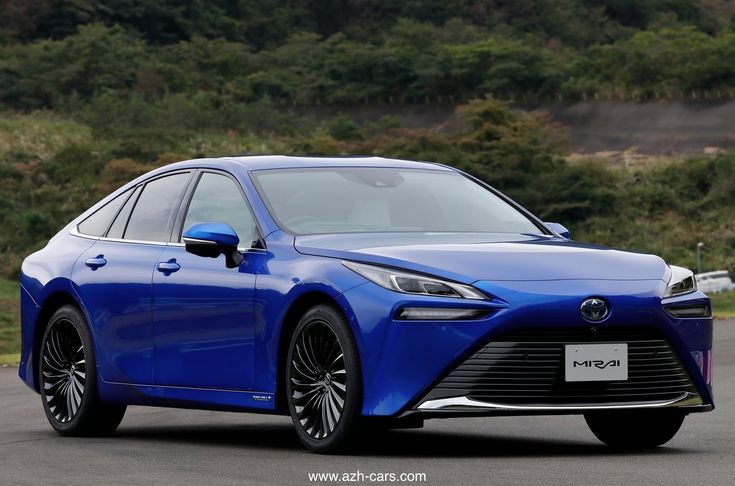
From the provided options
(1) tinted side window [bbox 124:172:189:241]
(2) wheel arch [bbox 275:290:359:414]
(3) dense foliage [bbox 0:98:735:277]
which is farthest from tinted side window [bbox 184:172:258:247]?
(3) dense foliage [bbox 0:98:735:277]

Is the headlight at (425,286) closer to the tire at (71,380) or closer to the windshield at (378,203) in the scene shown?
the windshield at (378,203)

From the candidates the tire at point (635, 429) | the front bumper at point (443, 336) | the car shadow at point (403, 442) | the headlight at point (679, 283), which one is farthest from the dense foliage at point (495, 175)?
the front bumper at point (443, 336)

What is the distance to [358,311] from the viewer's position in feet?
28.6

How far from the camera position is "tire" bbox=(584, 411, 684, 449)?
379 inches

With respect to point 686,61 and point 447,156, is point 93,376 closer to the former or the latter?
point 447,156

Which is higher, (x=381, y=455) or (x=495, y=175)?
(x=381, y=455)

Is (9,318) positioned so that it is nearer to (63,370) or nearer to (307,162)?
(63,370)

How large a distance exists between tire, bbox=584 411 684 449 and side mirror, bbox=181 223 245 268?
203 cm

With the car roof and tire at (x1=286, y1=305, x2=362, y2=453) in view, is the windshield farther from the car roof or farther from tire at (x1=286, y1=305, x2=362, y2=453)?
tire at (x1=286, y1=305, x2=362, y2=453)

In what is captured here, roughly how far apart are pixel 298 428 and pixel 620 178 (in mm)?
67951

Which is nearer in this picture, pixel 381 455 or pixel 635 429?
pixel 381 455

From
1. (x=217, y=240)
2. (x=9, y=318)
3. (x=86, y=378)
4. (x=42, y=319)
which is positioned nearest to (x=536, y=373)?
(x=217, y=240)

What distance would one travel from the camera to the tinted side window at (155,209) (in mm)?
10836

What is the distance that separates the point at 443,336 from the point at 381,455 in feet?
2.50
